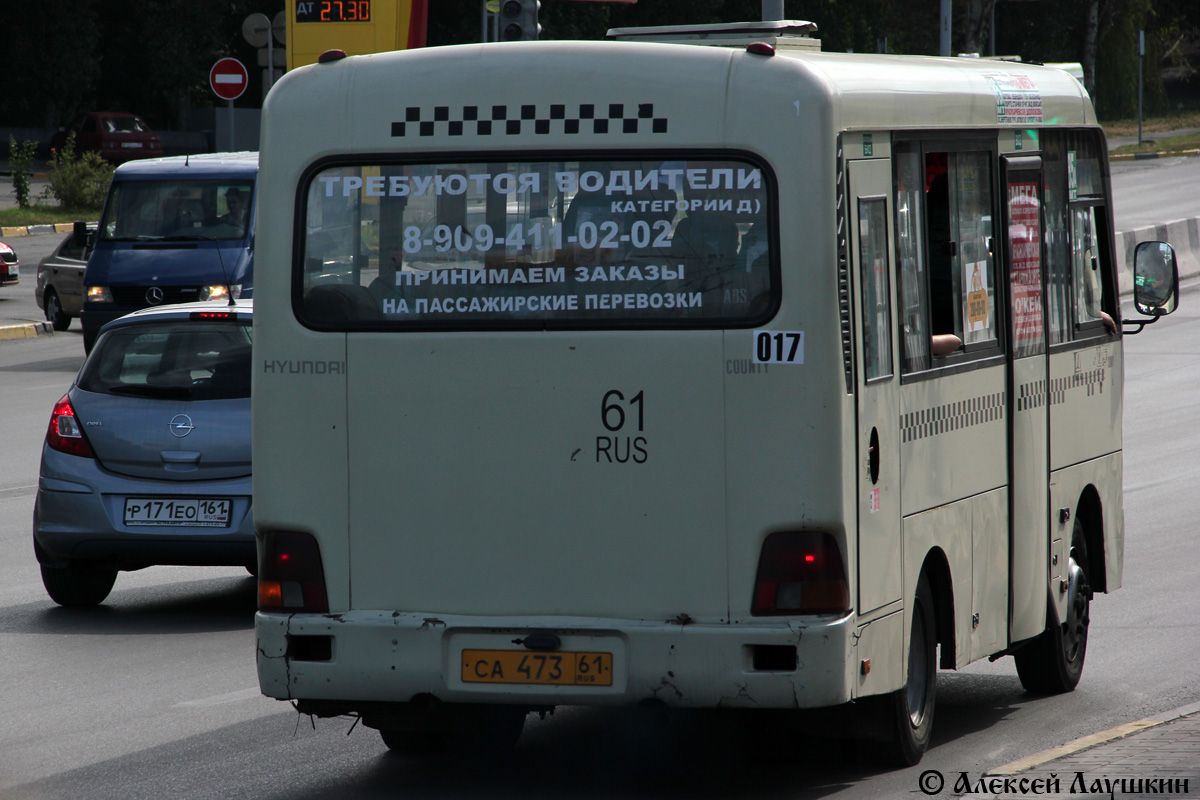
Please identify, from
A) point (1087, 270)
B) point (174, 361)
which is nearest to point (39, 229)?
point (174, 361)

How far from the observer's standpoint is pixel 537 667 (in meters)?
5.93

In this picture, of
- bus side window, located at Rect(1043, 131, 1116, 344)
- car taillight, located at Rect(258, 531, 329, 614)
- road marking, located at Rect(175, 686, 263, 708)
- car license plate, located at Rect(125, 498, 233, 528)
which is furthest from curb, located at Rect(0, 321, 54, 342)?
car taillight, located at Rect(258, 531, 329, 614)

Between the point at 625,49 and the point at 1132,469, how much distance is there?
9.93 metres

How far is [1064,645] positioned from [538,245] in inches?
135

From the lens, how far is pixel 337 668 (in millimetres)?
6039

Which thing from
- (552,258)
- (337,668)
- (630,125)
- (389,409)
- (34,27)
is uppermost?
(34,27)

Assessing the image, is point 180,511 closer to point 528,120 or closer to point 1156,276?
point 528,120

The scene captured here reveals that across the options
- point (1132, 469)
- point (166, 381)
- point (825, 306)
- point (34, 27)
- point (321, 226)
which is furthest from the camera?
point (34, 27)

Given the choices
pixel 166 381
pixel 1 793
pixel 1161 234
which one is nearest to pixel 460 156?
pixel 1 793

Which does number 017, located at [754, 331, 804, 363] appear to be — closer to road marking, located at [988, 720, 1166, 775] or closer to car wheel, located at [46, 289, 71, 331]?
road marking, located at [988, 720, 1166, 775]

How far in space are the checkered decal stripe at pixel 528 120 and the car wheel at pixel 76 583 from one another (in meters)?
4.80

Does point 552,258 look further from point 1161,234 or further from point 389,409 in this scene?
point 1161,234

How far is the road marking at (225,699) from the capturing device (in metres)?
7.77

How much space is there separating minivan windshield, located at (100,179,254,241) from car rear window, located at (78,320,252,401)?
1050 cm
